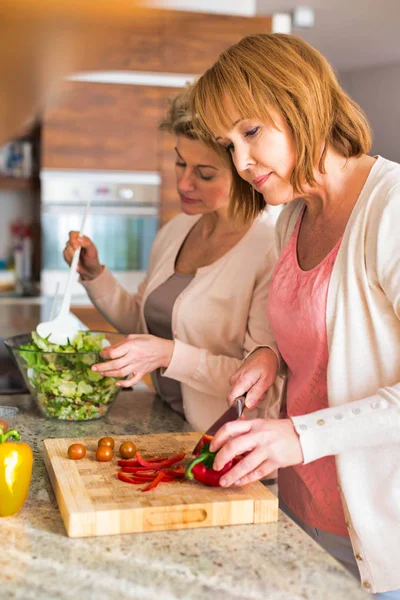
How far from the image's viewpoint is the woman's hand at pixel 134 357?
1358 mm

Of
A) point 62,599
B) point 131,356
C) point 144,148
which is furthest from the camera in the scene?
point 144,148

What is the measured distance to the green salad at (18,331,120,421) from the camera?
1.42m

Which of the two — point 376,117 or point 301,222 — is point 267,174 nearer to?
point 301,222

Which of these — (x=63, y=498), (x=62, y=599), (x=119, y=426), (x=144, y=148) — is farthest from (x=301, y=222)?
(x=144, y=148)

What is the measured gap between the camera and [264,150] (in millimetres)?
1167

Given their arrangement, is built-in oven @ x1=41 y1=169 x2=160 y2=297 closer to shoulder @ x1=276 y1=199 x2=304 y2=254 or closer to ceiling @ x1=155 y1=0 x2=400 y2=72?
ceiling @ x1=155 y1=0 x2=400 y2=72

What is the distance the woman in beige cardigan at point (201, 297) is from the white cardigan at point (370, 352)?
12.5 inches

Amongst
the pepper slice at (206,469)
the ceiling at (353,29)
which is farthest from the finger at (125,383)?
the ceiling at (353,29)

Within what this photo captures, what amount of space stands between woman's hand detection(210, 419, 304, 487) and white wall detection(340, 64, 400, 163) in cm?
336

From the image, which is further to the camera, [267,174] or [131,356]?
[131,356]

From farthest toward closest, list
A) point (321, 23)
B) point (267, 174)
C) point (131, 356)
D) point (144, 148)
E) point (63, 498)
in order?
point (321, 23) → point (144, 148) → point (131, 356) → point (267, 174) → point (63, 498)

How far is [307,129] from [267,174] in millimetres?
100

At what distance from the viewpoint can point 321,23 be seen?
446 cm

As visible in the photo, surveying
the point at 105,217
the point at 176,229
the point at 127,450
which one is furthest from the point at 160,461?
the point at 105,217
